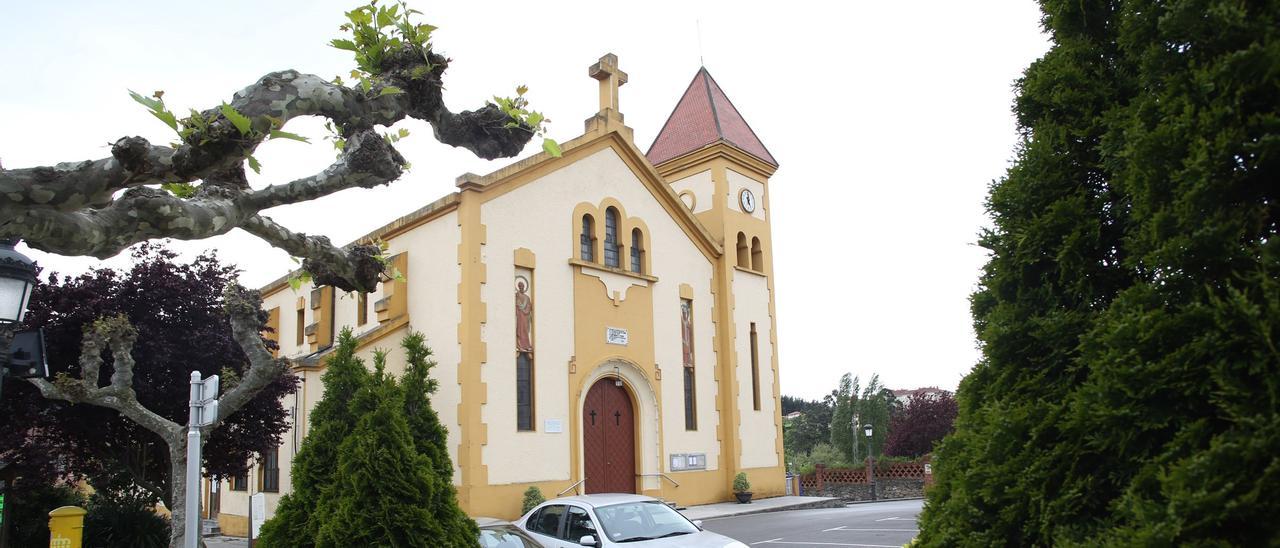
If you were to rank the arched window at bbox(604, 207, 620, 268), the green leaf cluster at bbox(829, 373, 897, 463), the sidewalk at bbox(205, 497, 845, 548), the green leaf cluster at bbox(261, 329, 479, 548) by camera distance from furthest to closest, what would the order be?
1. the green leaf cluster at bbox(829, 373, 897, 463)
2. the arched window at bbox(604, 207, 620, 268)
3. the sidewalk at bbox(205, 497, 845, 548)
4. the green leaf cluster at bbox(261, 329, 479, 548)

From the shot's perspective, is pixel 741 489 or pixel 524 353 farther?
pixel 741 489

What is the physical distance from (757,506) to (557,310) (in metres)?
7.65

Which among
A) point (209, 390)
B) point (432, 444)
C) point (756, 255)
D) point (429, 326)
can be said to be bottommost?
point (432, 444)

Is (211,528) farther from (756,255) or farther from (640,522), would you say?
(640,522)

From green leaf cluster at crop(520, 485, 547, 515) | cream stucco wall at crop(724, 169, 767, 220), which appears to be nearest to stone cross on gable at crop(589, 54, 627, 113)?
cream stucco wall at crop(724, 169, 767, 220)

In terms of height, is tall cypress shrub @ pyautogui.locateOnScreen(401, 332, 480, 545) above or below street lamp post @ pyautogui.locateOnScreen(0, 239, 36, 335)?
below

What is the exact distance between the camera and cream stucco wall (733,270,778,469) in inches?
1000

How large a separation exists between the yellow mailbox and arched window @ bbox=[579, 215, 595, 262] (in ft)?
40.2

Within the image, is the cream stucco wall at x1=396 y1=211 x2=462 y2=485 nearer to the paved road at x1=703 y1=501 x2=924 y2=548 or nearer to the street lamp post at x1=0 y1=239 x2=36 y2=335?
the paved road at x1=703 y1=501 x2=924 y2=548

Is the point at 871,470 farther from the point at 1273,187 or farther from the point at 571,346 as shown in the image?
the point at 1273,187

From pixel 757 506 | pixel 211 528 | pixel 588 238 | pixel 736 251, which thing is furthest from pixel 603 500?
pixel 211 528

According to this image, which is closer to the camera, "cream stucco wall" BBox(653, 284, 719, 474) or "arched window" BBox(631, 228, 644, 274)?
"cream stucco wall" BBox(653, 284, 719, 474)

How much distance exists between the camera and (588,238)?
2264cm

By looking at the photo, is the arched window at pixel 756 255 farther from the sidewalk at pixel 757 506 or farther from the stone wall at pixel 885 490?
the stone wall at pixel 885 490
